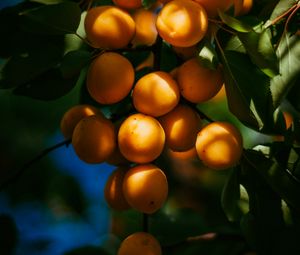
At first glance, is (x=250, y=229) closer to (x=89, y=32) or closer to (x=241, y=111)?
(x=241, y=111)

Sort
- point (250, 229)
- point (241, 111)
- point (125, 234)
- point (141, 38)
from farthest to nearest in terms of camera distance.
Answer: point (125, 234), point (141, 38), point (250, 229), point (241, 111)

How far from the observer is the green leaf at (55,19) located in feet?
3.23

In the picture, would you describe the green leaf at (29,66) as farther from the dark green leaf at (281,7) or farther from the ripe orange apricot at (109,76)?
the dark green leaf at (281,7)

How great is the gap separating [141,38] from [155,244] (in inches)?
24.1

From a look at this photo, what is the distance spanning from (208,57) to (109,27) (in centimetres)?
19

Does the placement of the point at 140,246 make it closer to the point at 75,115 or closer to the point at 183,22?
the point at 75,115

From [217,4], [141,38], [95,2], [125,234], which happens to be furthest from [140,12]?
[217,4]

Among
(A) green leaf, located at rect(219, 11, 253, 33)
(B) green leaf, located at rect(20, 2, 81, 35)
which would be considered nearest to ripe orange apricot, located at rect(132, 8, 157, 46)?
(B) green leaf, located at rect(20, 2, 81, 35)

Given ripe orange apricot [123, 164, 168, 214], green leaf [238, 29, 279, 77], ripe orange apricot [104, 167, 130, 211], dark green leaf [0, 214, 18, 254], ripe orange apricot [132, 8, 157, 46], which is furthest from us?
ripe orange apricot [132, 8, 157, 46]

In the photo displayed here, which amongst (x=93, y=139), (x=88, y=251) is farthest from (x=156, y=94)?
(x=88, y=251)

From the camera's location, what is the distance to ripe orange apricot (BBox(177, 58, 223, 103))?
3.27ft

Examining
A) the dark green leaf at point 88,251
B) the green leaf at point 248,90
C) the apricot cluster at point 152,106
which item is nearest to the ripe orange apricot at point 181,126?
the apricot cluster at point 152,106

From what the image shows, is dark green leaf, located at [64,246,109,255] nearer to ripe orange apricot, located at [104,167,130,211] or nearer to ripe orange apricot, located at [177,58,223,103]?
ripe orange apricot, located at [104,167,130,211]

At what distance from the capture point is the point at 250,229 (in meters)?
1.11
